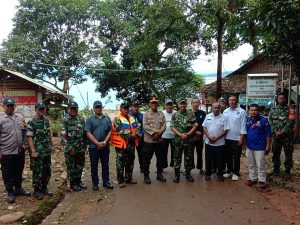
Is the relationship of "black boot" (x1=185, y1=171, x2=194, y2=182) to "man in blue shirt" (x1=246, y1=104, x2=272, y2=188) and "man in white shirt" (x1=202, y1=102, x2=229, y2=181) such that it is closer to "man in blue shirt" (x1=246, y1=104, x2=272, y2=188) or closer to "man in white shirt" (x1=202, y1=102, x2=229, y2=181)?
"man in white shirt" (x1=202, y1=102, x2=229, y2=181)

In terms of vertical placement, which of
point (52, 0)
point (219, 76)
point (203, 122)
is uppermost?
point (52, 0)

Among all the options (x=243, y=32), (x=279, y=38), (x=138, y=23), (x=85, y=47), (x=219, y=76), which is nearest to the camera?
(x=279, y=38)

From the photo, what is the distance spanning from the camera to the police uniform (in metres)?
6.80

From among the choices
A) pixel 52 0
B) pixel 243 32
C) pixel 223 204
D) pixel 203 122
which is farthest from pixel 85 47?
pixel 223 204

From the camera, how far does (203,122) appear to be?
25.0ft

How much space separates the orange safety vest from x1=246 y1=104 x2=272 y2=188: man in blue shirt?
7.54 feet

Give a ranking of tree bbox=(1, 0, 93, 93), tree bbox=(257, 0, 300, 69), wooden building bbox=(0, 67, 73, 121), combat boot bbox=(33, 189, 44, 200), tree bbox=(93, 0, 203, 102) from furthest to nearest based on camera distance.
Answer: tree bbox=(1, 0, 93, 93)
tree bbox=(93, 0, 203, 102)
wooden building bbox=(0, 67, 73, 121)
tree bbox=(257, 0, 300, 69)
combat boot bbox=(33, 189, 44, 200)

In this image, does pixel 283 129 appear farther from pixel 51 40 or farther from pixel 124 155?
pixel 51 40

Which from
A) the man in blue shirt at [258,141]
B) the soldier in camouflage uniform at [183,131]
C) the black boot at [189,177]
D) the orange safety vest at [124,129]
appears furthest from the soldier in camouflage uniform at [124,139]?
the man in blue shirt at [258,141]

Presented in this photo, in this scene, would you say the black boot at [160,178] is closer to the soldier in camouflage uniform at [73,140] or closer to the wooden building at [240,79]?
the soldier in camouflage uniform at [73,140]

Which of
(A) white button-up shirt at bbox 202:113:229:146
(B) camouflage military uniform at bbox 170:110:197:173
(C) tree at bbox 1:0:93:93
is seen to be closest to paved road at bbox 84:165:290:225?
(B) camouflage military uniform at bbox 170:110:197:173

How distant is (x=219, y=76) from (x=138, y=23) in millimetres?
10773

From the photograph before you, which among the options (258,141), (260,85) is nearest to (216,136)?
(258,141)

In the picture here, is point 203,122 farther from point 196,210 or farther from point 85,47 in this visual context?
point 85,47
